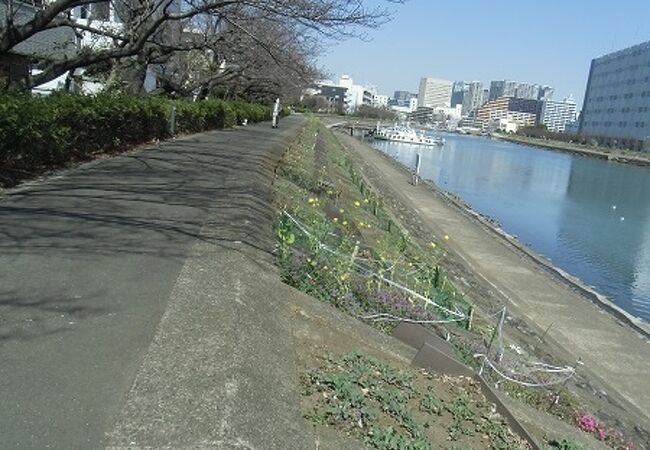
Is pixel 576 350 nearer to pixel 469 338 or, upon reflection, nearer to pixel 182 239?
pixel 469 338

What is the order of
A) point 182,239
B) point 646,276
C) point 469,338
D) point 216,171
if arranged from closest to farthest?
point 182,239, point 469,338, point 216,171, point 646,276

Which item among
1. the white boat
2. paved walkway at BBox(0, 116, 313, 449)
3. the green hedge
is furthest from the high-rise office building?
paved walkway at BBox(0, 116, 313, 449)

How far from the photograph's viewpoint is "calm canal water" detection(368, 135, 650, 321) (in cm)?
2309

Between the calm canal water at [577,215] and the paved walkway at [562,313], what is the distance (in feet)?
9.61

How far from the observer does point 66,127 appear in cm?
1164

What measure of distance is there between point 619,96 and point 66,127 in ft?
473

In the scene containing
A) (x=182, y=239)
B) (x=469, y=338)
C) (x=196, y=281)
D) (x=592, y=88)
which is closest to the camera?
(x=196, y=281)

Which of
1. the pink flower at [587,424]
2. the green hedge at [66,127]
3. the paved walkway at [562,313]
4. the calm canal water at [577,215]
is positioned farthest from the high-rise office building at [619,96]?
the pink flower at [587,424]

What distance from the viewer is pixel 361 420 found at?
4.21 m

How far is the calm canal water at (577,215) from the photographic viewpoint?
23.1 m

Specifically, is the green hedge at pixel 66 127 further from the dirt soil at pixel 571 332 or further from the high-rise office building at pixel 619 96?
the high-rise office building at pixel 619 96

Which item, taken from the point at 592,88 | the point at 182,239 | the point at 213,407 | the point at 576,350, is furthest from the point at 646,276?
the point at 592,88

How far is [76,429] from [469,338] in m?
6.43

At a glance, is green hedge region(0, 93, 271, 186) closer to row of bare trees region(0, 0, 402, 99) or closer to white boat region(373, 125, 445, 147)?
row of bare trees region(0, 0, 402, 99)
